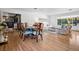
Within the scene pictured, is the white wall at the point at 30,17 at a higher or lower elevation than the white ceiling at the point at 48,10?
lower

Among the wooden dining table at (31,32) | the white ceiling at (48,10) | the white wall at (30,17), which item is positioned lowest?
the wooden dining table at (31,32)

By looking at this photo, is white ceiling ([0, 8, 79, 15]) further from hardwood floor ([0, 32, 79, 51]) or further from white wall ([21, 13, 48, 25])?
hardwood floor ([0, 32, 79, 51])

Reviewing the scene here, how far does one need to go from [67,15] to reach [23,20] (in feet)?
2.94

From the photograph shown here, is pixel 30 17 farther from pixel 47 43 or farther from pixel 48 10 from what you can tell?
pixel 47 43

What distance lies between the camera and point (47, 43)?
2.85 metres

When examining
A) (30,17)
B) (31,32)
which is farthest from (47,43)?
(30,17)

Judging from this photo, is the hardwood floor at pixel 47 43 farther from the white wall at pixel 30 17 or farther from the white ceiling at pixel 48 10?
the white ceiling at pixel 48 10

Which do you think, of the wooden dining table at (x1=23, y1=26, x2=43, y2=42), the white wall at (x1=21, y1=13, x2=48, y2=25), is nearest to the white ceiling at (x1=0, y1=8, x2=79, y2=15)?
the white wall at (x1=21, y1=13, x2=48, y2=25)

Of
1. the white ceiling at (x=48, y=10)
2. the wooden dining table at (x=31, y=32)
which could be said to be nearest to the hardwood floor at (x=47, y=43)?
the wooden dining table at (x=31, y=32)

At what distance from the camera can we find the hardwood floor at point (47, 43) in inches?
A: 110

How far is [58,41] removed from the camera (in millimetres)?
2842

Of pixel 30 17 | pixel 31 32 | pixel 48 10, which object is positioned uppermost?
pixel 48 10

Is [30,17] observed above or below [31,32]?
above
